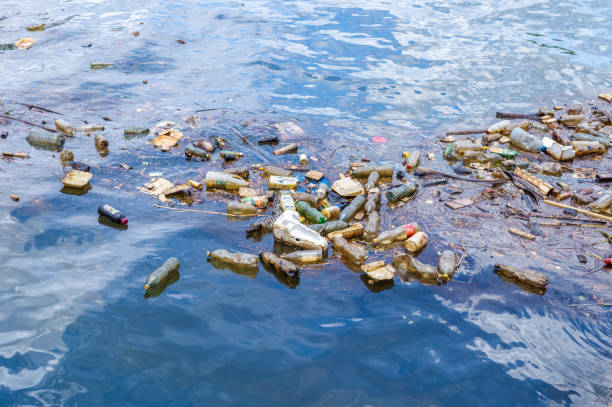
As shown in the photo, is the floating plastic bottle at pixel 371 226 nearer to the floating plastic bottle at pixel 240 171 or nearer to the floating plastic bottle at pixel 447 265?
the floating plastic bottle at pixel 447 265

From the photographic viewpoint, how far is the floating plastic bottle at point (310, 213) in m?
6.17

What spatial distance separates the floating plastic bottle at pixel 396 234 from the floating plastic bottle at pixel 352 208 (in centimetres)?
63

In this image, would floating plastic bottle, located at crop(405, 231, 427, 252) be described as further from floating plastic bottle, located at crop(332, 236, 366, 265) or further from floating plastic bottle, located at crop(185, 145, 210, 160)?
floating plastic bottle, located at crop(185, 145, 210, 160)

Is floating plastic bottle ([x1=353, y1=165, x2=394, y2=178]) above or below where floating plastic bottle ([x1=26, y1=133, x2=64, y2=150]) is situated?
below

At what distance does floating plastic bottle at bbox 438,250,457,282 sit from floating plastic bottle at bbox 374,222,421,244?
0.56 meters

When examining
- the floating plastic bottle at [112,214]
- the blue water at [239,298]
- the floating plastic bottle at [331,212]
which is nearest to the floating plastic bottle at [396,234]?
the blue water at [239,298]

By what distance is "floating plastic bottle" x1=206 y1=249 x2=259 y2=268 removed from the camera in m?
5.29

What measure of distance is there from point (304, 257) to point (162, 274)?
1794 mm

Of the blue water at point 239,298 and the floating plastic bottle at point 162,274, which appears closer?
the blue water at point 239,298

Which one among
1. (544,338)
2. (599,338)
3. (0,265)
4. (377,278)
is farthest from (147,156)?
(599,338)

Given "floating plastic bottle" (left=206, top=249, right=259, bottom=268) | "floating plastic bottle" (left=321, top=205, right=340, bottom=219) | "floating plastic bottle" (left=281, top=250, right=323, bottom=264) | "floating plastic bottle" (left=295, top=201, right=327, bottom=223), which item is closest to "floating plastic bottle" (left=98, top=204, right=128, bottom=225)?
"floating plastic bottle" (left=206, top=249, right=259, bottom=268)

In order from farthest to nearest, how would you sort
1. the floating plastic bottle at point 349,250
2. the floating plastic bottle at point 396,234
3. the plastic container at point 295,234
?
1. the floating plastic bottle at point 396,234
2. the plastic container at point 295,234
3. the floating plastic bottle at point 349,250

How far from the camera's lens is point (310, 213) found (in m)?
6.20

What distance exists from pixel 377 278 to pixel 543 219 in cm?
317
